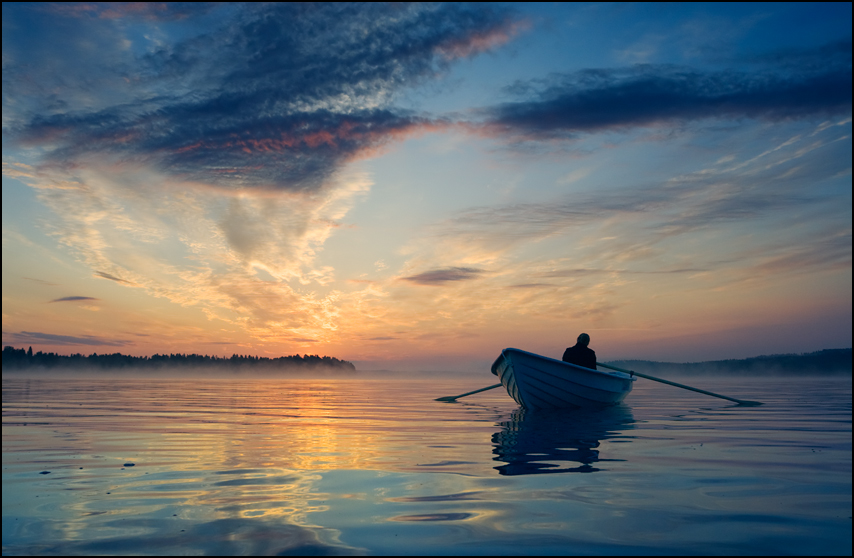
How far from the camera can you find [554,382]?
649 inches

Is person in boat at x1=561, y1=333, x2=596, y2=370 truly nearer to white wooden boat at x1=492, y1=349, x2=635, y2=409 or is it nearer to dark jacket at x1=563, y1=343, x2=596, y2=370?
dark jacket at x1=563, y1=343, x2=596, y2=370

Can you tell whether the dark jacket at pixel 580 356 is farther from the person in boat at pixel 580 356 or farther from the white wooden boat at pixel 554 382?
the white wooden boat at pixel 554 382

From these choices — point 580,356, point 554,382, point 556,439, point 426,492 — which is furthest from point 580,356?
point 426,492

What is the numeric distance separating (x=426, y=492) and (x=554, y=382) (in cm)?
1155

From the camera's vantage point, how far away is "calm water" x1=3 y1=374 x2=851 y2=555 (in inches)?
163

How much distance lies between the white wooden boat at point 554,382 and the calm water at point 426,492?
5.13 m

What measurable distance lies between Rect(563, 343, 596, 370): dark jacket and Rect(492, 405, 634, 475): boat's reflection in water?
179cm

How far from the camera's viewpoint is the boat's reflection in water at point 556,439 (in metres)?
7.15

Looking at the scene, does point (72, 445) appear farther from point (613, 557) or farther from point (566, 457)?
point (613, 557)

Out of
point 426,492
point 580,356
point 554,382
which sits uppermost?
point 580,356

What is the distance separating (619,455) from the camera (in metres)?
8.08

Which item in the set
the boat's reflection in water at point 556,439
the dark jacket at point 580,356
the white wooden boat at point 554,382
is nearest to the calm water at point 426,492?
the boat's reflection in water at point 556,439

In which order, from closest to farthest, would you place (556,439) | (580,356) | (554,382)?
(556,439) → (554,382) → (580,356)

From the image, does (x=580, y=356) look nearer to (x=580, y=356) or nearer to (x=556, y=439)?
(x=580, y=356)
